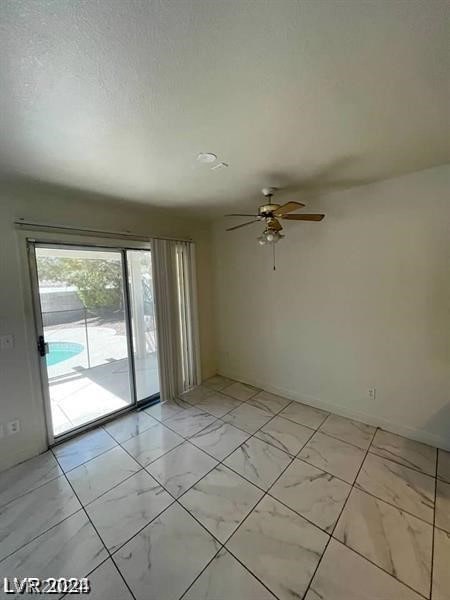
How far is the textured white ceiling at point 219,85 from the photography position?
2.79 ft

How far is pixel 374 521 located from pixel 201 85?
8.87 ft

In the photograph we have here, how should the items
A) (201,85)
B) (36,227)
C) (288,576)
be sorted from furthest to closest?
(36,227), (288,576), (201,85)

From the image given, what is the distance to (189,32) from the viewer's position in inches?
35.1

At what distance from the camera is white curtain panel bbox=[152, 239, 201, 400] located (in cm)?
320

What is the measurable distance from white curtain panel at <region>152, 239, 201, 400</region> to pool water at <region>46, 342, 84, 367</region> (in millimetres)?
929

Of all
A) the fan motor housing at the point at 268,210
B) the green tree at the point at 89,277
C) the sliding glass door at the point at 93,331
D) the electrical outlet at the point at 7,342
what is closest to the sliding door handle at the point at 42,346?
the sliding glass door at the point at 93,331

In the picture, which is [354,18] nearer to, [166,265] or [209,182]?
→ [209,182]

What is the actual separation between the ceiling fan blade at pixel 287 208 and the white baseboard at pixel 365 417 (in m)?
2.23

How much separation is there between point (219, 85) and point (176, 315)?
2.67 meters

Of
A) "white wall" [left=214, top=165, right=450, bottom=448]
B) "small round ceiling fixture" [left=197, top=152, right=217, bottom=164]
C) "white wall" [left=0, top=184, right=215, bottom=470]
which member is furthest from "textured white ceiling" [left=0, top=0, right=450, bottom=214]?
"white wall" [left=214, top=165, right=450, bottom=448]

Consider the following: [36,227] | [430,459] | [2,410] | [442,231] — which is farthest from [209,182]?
[430,459]

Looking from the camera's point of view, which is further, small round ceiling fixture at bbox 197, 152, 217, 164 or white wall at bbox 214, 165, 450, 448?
white wall at bbox 214, 165, 450, 448

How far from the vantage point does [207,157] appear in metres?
1.79

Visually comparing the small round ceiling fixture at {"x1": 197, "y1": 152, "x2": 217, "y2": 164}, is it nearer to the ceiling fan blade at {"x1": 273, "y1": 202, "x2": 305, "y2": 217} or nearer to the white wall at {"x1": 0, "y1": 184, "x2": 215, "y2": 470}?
the ceiling fan blade at {"x1": 273, "y1": 202, "x2": 305, "y2": 217}
